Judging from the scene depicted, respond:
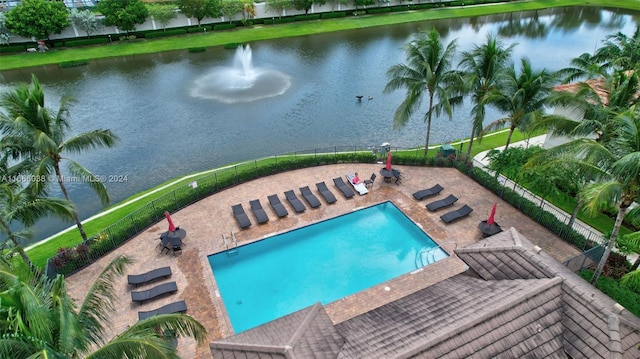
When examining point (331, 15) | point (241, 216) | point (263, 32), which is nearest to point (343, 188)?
point (241, 216)

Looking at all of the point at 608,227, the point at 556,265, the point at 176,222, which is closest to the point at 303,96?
the point at 176,222

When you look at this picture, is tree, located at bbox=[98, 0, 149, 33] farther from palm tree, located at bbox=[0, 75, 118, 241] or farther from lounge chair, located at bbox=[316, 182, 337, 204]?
lounge chair, located at bbox=[316, 182, 337, 204]

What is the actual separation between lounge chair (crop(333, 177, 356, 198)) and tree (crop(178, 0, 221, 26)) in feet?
148

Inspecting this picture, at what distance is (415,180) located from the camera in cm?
2594

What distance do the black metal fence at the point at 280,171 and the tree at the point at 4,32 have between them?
42.9 metres

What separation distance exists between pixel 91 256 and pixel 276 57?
37.5 meters

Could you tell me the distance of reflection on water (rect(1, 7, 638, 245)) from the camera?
99.3 ft

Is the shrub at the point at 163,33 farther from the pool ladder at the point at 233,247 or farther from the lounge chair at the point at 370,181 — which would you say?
the pool ladder at the point at 233,247

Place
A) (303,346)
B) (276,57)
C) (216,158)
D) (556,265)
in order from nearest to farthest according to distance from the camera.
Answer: (303,346) → (556,265) → (216,158) → (276,57)

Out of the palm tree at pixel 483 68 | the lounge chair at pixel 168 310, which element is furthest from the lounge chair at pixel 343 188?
the lounge chair at pixel 168 310

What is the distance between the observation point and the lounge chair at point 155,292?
1716cm

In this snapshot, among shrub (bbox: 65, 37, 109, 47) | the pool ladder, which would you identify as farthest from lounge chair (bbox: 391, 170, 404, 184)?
shrub (bbox: 65, 37, 109, 47)

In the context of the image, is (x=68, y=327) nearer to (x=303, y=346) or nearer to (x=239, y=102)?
(x=303, y=346)

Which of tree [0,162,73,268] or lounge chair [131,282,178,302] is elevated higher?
tree [0,162,73,268]
